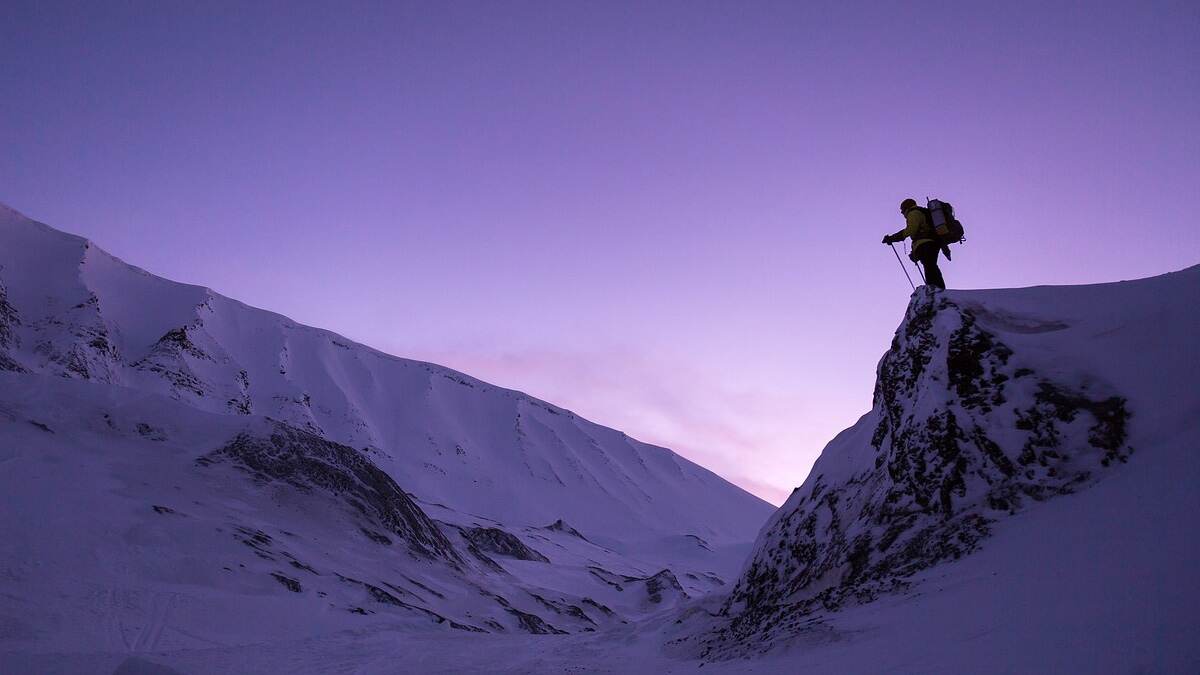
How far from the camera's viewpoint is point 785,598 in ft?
40.9

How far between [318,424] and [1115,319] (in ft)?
319

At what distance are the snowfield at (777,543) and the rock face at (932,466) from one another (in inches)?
1.7

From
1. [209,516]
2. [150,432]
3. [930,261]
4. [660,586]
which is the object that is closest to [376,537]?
[209,516]

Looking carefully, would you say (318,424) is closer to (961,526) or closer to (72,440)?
(72,440)

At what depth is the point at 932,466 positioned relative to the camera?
10484 mm

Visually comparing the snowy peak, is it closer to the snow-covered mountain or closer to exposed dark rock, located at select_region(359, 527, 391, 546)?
the snow-covered mountain

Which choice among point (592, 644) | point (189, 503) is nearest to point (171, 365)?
point (189, 503)

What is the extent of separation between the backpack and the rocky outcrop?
30.7 metres

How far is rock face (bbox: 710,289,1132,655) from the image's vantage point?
9117mm

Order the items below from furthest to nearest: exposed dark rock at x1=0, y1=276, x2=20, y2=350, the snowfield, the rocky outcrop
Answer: exposed dark rock at x1=0, y1=276, x2=20, y2=350 < the rocky outcrop < the snowfield

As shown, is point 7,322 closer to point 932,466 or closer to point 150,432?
point 150,432

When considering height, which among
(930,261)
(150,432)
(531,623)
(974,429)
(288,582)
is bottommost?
(531,623)

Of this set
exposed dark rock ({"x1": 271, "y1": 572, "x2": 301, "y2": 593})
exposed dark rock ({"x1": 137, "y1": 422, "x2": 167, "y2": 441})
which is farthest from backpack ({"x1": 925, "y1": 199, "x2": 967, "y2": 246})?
exposed dark rock ({"x1": 137, "y1": 422, "x2": 167, "y2": 441})

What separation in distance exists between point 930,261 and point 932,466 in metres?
4.42
